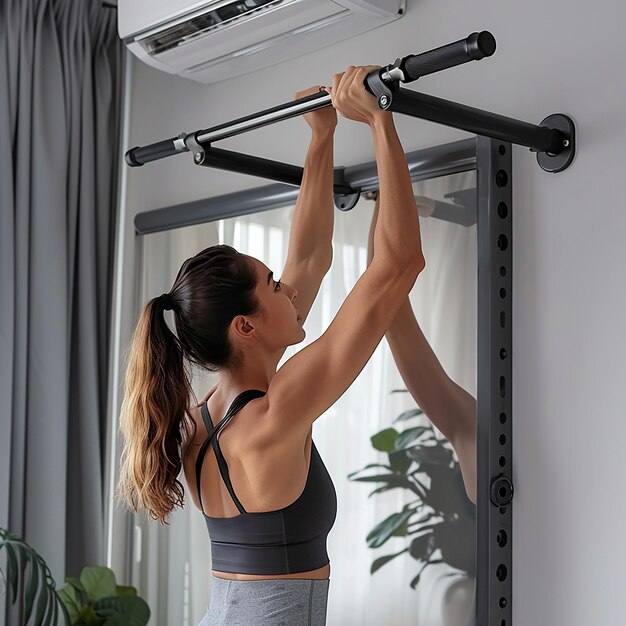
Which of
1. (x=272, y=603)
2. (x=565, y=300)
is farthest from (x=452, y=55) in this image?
(x=272, y=603)

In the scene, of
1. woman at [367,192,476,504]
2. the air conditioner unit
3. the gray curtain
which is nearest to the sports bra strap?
woman at [367,192,476,504]

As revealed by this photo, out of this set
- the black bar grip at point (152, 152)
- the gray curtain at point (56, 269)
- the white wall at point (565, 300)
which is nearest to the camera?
the white wall at point (565, 300)

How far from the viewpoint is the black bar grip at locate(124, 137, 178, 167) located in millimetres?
1595

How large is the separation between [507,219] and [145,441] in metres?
0.69

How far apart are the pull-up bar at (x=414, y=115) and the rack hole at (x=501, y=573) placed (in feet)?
2.11

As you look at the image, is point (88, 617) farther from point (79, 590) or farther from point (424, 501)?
point (424, 501)

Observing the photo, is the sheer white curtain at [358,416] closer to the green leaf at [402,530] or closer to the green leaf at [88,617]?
the green leaf at [402,530]

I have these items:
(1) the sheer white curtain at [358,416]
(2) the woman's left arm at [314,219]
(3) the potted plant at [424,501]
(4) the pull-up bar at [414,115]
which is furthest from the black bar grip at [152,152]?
(3) the potted plant at [424,501]

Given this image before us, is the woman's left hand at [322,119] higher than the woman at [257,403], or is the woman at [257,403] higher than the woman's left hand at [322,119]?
the woman's left hand at [322,119]

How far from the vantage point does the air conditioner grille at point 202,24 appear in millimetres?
1699

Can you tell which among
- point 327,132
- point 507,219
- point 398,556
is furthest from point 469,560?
point 327,132

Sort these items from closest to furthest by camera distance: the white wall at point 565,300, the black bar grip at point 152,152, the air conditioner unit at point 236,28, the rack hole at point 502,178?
1. the white wall at point 565,300
2. the rack hole at point 502,178
3. the black bar grip at point 152,152
4. the air conditioner unit at point 236,28

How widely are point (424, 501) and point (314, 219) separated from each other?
1.80 feet

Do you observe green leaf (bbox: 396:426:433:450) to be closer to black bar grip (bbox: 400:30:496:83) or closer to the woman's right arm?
the woman's right arm
